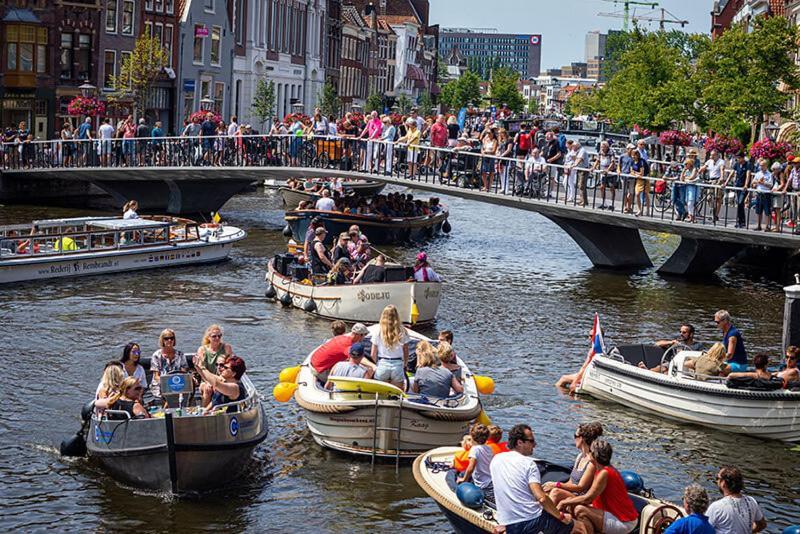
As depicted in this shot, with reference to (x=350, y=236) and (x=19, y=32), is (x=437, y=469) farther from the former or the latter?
(x=19, y=32)

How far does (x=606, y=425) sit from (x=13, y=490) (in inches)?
371

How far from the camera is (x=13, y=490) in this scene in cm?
1797

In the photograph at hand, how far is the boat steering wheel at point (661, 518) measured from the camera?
14.4 metres

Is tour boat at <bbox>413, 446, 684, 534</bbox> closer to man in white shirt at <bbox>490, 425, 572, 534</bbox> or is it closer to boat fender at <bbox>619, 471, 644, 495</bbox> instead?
boat fender at <bbox>619, 471, 644, 495</bbox>

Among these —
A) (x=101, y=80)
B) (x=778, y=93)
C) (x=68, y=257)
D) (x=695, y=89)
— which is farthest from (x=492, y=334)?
(x=101, y=80)

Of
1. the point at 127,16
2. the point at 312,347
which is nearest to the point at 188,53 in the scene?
the point at 127,16

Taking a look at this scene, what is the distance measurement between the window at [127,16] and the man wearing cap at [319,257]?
3735 centimetres

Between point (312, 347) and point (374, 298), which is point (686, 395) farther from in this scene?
point (374, 298)

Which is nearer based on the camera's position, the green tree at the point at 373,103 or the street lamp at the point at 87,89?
the street lamp at the point at 87,89

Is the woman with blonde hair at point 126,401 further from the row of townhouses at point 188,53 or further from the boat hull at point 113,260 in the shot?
the row of townhouses at point 188,53

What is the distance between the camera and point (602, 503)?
47.1 feet

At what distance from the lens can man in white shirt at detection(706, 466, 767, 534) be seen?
1387 centimetres

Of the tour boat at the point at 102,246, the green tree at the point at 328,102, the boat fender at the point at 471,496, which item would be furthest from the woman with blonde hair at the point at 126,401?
the green tree at the point at 328,102

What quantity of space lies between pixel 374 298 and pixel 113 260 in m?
9.69
